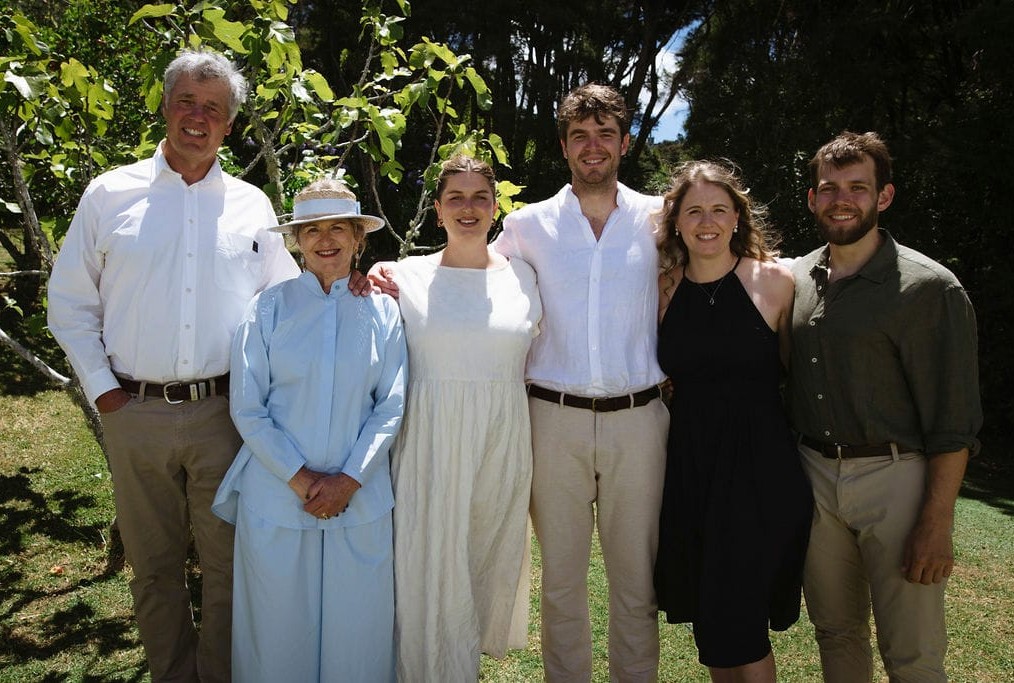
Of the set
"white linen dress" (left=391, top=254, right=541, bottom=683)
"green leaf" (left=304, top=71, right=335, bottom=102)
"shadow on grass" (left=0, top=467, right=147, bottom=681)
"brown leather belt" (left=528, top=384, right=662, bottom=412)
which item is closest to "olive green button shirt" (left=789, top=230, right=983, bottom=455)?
"brown leather belt" (left=528, top=384, right=662, bottom=412)

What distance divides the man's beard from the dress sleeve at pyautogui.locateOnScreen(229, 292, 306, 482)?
6.70ft

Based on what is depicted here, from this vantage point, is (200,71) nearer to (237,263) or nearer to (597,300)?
(237,263)

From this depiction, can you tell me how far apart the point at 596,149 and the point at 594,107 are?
0.17 meters

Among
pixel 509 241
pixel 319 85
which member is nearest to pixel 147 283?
pixel 319 85

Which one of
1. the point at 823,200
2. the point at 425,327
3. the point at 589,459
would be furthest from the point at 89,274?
the point at 823,200

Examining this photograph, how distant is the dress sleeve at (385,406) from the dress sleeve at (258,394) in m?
0.21

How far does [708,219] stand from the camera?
320cm

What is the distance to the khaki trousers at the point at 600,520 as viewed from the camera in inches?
130

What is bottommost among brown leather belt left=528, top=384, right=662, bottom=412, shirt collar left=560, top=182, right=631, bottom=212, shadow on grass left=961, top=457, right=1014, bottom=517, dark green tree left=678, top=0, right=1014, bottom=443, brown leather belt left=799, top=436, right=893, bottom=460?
shadow on grass left=961, top=457, right=1014, bottom=517

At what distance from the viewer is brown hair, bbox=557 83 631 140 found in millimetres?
3459

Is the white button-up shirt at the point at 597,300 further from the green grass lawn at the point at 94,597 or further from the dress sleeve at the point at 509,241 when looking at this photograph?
the green grass lawn at the point at 94,597

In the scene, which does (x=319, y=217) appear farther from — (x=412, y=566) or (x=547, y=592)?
(x=547, y=592)

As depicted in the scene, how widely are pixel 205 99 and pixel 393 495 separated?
169 centimetres

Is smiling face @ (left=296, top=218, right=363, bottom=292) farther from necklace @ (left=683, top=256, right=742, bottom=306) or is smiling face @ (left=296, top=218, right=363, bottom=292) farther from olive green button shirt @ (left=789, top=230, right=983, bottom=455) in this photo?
olive green button shirt @ (left=789, top=230, right=983, bottom=455)
